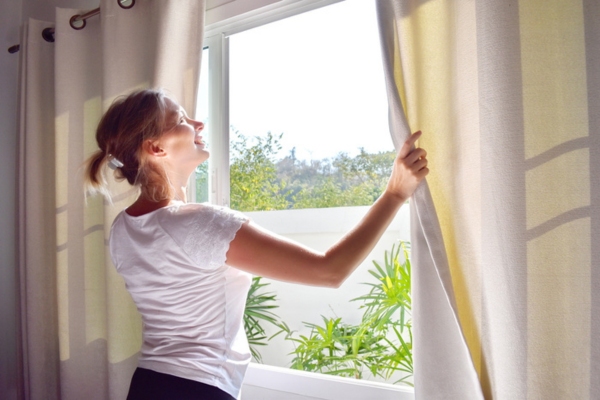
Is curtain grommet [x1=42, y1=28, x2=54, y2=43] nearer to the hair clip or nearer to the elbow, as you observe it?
the hair clip

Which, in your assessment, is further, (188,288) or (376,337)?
(376,337)

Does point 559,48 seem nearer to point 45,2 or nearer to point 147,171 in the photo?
point 147,171

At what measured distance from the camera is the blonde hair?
1.39 meters

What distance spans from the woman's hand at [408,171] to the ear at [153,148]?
63 cm

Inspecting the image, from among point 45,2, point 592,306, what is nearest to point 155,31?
point 45,2

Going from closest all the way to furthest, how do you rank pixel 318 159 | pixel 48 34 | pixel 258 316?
pixel 318 159 < pixel 258 316 < pixel 48 34

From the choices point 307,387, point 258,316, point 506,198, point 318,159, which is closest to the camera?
point 506,198

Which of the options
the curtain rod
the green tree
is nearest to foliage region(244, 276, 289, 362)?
the green tree

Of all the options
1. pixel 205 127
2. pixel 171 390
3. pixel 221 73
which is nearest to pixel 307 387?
pixel 171 390

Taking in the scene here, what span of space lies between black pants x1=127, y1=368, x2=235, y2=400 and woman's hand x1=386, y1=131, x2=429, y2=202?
2.17 feet

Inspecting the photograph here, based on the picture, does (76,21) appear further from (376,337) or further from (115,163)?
(376,337)

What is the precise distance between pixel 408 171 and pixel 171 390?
0.79 metres

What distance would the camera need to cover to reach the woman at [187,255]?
1212mm

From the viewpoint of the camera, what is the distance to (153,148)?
55.9 inches
